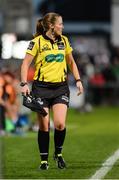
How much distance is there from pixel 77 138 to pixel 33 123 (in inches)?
176

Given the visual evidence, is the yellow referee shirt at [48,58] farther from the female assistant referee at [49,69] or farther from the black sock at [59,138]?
the black sock at [59,138]

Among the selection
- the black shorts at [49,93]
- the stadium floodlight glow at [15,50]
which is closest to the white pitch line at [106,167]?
the black shorts at [49,93]

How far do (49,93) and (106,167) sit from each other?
4.39 ft

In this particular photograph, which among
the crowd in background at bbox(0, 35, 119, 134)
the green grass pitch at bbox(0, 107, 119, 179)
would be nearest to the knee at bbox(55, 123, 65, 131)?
the green grass pitch at bbox(0, 107, 119, 179)

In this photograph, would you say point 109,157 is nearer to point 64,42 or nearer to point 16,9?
point 64,42

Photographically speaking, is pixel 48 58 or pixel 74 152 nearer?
pixel 48 58

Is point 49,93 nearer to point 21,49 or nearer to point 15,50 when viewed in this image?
point 21,49

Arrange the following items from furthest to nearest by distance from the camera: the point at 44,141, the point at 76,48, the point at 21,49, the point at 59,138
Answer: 1. the point at 76,48
2. the point at 21,49
3. the point at 59,138
4. the point at 44,141

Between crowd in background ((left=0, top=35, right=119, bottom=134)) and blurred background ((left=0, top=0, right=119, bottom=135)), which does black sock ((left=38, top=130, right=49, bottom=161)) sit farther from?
crowd in background ((left=0, top=35, right=119, bottom=134))

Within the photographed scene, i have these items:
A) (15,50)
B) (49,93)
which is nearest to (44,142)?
(49,93)

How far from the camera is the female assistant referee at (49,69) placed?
545 inches

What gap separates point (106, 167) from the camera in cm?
1432

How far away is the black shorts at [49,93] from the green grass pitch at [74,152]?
0.87 metres

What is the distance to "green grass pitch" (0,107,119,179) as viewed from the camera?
44.3 feet
